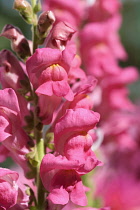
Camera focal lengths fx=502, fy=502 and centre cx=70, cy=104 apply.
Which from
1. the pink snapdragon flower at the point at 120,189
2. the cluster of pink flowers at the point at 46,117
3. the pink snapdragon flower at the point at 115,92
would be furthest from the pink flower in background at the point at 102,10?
the cluster of pink flowers at the point at 46,117

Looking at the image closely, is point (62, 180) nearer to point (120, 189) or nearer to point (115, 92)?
point (115, 92)

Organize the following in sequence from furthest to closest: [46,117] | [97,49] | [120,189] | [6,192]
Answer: [120,189], [97,49], [46,117], [6,192]

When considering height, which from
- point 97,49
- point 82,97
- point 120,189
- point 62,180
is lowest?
point 120,189

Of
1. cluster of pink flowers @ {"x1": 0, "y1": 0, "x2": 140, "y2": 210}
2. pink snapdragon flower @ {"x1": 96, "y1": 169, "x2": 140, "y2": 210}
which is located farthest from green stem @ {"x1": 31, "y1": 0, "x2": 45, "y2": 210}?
pink snapdragon flower @ {"x1": 96, "y1": 169, "x2": 140, "y2": 210}

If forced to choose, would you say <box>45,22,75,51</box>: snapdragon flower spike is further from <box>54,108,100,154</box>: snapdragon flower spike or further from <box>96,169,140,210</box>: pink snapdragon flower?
<box>96,169,140,210</box>: pink snapdragon flower

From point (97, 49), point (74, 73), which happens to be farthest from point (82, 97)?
point (97, 49)

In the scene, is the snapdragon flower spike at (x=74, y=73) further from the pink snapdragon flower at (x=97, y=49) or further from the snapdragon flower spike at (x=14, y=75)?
the pink snapdragon flower at (x=97, y=49)

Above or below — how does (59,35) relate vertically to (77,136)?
above
